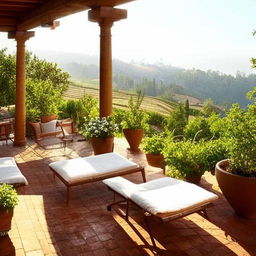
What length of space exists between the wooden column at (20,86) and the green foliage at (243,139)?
6.26 metres

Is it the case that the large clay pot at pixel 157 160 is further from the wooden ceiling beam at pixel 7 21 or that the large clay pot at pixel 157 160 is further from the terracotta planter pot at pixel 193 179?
the wooden ceiling beam at pixel 7 21

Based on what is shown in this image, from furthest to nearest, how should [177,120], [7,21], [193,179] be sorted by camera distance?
[177,120]
[7,21]
[193,179]

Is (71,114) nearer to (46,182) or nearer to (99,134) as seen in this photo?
(99,134)

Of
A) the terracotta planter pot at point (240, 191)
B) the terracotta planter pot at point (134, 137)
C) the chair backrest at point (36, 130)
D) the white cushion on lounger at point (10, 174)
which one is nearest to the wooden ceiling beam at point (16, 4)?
the chair backrest at point (36, 130)

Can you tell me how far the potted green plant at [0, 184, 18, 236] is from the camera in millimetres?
3654

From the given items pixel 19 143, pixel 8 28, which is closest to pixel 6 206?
pixel 19 143

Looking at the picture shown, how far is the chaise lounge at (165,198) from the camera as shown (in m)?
3.81

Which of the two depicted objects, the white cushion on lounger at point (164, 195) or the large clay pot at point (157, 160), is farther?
the large clay pot at point (157, 160)

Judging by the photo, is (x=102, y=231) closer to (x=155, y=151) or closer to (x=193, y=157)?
(x=193, y=157)

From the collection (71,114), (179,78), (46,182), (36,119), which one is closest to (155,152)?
(46,182)

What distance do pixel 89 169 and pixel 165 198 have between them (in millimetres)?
1645

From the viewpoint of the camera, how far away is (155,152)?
6.42 meters

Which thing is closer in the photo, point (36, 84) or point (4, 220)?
point (4, 220)

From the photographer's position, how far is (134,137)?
7992mm
